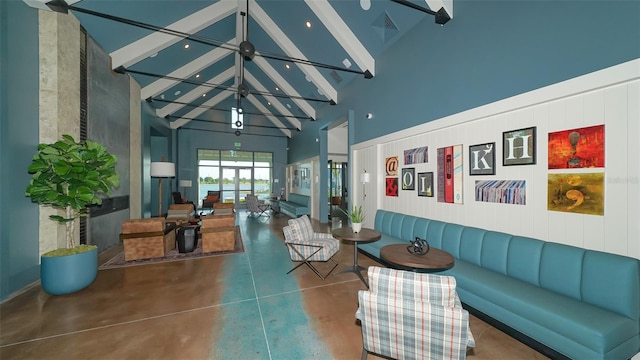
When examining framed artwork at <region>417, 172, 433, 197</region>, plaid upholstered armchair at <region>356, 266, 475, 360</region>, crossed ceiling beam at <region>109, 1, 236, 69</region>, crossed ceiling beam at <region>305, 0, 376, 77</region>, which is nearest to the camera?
plaid upholstered armchair at <region>356, 266, 475, 360</region>

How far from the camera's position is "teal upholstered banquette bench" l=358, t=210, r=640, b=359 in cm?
168

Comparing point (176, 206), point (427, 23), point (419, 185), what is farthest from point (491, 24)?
point (176, 206)

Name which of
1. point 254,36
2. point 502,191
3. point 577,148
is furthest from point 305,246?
point 254,36

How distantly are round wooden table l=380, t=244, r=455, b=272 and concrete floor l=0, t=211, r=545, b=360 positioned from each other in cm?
71

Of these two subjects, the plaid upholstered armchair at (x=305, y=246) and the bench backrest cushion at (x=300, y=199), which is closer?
the plaid upholstered armchair at (x=305, y=246)

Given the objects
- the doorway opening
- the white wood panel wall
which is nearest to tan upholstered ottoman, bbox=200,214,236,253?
the white wood panel wall

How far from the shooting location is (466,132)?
11.0 feet

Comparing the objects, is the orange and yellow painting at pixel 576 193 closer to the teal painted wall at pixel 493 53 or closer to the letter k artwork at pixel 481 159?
the letter k artwork at pixel 481 159

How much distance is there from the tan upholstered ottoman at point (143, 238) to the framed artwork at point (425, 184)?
200 inches

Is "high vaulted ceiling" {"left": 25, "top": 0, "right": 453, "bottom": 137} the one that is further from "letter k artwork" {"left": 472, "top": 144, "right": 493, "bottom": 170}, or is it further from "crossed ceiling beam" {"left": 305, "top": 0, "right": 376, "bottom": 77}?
"letter k artwork" {"left": 472, "top": 144, "right": 493, "bottom": 170}

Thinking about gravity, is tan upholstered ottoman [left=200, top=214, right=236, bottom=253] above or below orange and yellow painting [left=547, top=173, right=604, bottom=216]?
below

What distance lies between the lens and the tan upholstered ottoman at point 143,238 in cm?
424

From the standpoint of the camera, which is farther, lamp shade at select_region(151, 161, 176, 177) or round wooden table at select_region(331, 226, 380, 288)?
lamp shade at select_region(151, 161, 176, 177)

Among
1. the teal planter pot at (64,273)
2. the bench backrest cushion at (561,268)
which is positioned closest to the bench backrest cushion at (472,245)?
the bench backrest cushion at (561,268)
